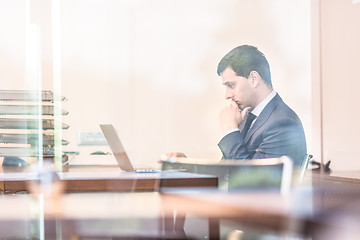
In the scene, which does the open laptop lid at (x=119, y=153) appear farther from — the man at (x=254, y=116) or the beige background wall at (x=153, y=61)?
the man at (x=254, y=116)

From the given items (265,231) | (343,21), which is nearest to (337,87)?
(343,21)

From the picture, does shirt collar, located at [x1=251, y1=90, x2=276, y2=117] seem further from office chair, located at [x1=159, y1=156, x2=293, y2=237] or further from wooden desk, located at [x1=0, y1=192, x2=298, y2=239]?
wooden desk, located at [x1=0, y1=192, x2=298, y2=239]

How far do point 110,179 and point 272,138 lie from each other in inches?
28.5

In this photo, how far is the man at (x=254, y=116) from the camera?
2258 millimetres

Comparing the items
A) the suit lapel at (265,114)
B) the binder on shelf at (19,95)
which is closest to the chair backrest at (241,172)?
the suit lapel at (265,114)

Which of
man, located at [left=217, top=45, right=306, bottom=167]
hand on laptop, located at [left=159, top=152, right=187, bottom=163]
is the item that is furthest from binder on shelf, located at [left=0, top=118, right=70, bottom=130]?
man, located at [left=217, top=45, right=306, bottom=167]

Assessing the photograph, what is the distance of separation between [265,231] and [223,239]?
0.19 meters

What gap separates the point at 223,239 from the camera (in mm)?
2328

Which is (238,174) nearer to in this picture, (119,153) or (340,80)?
(119,153)

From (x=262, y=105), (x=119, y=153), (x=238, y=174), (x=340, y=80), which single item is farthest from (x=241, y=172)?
(x=340, y=80)

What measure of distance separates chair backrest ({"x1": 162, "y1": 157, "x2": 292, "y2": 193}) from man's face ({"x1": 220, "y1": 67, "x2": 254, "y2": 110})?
0.83 ft

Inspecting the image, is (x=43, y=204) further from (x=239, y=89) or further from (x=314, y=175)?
(x=314, y=175)

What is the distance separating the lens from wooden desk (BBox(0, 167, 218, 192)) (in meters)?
2.01

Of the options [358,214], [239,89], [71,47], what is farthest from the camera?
[358,214]
